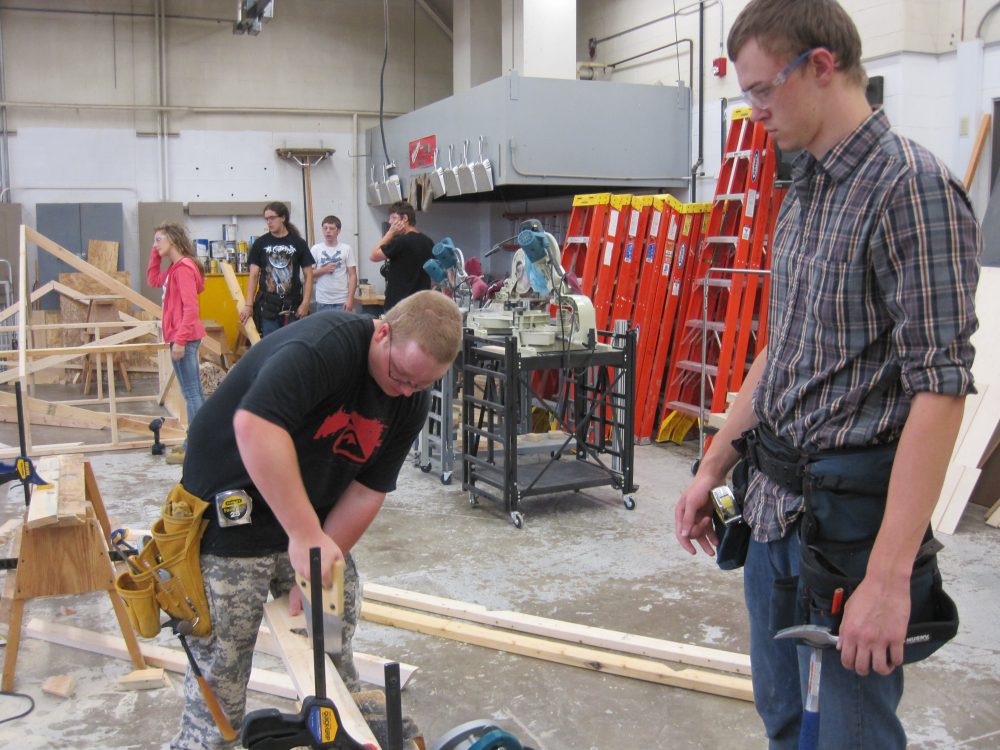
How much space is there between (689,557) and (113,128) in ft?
30.2

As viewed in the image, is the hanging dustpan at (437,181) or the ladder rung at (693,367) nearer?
the ladder rung at (693,367)

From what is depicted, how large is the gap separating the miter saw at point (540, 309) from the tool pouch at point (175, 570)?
2914mm

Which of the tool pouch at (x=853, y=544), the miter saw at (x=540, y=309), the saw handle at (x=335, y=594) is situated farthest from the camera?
the miter saw at (x=540, y=309)

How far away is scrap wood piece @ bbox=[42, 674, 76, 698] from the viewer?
301 cm

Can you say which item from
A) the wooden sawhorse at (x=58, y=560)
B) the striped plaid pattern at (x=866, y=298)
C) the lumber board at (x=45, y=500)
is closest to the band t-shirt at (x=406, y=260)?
the lumber board at (x=45, y=500)

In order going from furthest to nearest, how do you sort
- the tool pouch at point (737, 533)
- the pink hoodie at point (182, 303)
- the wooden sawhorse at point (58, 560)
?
the pink hoodie at point (182, 303)
the wooden sawhorse at point (58, 560)
the tool pouch at point (737, 533)

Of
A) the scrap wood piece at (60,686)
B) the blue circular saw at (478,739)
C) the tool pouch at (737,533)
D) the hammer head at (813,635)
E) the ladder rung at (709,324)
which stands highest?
the ladder rung at (709,324)

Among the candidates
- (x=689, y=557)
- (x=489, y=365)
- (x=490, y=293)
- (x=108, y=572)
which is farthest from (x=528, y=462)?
(x=108, y=572)

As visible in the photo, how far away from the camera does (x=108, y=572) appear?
10.1 feet

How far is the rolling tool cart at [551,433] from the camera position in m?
4.75

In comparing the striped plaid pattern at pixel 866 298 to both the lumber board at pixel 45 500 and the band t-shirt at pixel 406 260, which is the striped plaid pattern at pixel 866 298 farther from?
the band t-shirt at pixel 406 260

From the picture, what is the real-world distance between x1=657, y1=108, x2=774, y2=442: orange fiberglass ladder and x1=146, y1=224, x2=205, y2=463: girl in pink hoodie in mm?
3255

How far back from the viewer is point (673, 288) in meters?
6.61

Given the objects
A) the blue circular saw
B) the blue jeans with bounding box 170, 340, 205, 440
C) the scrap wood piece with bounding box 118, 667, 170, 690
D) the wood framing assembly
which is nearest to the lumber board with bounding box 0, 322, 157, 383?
the wood framing assembly
